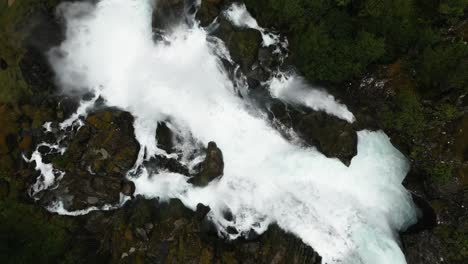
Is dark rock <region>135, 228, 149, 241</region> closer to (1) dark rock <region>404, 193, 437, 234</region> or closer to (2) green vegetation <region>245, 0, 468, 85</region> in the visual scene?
(2) green vegetation <region>245, 0, 468, 85</region>

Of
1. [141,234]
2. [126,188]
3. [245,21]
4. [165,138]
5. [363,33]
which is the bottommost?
[141,234]

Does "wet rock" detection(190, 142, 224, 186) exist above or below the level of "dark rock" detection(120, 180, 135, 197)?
above

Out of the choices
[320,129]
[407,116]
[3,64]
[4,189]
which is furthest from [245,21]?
[4,189]

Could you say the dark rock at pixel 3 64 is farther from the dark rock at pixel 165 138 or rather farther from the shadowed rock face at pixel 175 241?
the shadowed rock face at pixel 175 241

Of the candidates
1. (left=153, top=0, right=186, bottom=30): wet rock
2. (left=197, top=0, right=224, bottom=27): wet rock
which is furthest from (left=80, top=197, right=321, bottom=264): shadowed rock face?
(left=197, top=0, right=224, bottom=27): wet rock

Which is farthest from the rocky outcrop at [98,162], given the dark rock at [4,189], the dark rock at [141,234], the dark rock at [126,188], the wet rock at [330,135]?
the wet rock at [330,135]

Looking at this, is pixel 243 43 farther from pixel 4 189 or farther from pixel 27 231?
pixel 4 189

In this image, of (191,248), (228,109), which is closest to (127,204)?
(191,248)
